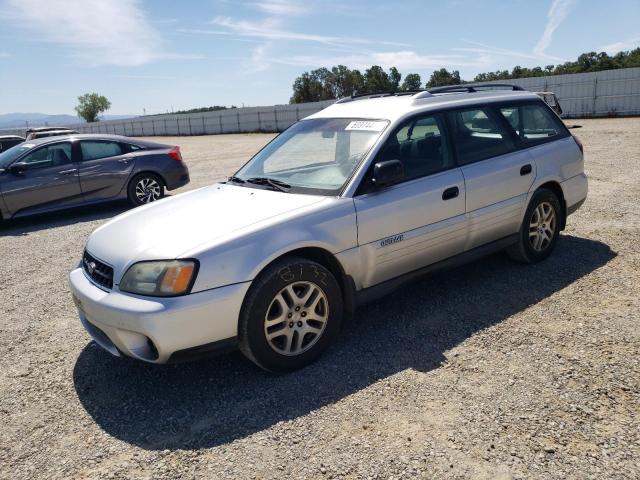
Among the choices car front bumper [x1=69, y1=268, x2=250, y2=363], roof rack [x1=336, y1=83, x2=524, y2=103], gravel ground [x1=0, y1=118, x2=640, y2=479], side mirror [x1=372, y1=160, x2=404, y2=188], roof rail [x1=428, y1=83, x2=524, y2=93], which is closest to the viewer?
gravel ground [x1=0, y1=118, x2=640, y2=479]

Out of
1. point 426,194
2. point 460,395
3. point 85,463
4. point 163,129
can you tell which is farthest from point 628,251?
point 163,129

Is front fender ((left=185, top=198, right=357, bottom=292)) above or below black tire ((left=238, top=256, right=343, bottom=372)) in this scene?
above

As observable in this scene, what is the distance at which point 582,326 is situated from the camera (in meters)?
3.83

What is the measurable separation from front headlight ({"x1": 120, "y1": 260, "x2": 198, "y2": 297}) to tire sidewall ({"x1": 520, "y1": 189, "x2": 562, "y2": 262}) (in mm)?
3316

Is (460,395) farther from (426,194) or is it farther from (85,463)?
(85,463)

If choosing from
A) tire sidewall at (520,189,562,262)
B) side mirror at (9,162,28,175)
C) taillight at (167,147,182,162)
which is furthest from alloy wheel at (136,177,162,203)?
tire sidewall at (520,189,562,262)

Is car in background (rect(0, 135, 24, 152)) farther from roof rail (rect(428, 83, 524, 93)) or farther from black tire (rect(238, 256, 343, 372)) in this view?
black tire (rect(238, 256, 343, 372))

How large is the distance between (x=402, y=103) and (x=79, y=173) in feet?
22.6

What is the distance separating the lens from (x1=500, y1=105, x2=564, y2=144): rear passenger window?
498 cm

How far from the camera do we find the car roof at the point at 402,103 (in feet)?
13.9

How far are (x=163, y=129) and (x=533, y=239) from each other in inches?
1991

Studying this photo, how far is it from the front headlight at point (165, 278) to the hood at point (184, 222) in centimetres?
6

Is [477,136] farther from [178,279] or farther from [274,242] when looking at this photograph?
[178,279]

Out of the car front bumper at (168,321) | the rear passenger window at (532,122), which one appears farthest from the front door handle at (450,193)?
the car front bumper at (168,321)
